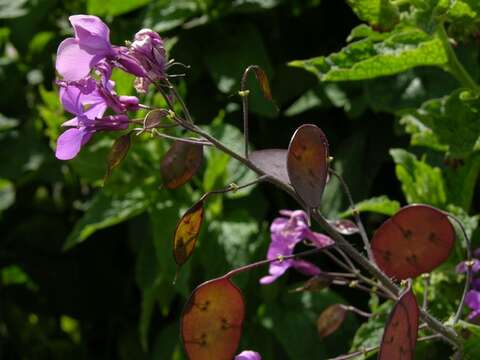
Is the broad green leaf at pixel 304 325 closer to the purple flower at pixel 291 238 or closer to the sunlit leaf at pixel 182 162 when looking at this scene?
the purple flower at pixel 291 238

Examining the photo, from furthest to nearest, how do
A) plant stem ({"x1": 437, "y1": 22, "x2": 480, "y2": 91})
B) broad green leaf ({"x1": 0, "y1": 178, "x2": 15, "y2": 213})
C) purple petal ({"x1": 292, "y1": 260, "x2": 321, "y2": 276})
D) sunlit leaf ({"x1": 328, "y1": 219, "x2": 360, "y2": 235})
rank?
broad green leaf ({"x1": 0, "y1": 178, "x2": 15, "y2": 213}) < plant stem ({"x1": 437, "y1": 22, "x2": 480, "y2": 91}) < purple petal ({"x1": 292, "y1": 260, "x2": 321, "y2": 276}) < sunlit leaf ({"x1": 328, "y1": 219, "x2": 360, "y2": 235})

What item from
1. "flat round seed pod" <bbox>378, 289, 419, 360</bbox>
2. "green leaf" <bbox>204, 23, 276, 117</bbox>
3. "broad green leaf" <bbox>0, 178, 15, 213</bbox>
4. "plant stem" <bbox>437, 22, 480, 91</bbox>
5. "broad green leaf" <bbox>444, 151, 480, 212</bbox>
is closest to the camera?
"flat round seed pod" <bbox>378, 289, 419, 360</bbox>

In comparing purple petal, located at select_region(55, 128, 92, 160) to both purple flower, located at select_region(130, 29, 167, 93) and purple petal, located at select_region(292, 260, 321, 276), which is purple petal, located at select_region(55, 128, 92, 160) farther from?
purple petal, located at select_region(292, 260, 321, 276)

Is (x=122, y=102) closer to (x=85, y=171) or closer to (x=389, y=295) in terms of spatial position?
(x=389, y=295)

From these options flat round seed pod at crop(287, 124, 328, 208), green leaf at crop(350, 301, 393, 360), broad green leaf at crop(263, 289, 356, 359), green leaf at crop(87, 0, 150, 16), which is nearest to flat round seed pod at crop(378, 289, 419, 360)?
flat round seed pod at crop(287, 124, 328, 208)

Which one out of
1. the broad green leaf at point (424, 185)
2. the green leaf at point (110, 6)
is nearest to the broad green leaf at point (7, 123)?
the green leaf at point (110, 6)

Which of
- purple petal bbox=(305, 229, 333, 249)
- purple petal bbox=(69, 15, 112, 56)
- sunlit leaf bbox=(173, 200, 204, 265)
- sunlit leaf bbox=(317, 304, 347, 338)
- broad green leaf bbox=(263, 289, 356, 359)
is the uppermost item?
purple petal bbox=(69, 15, 112, 56)
